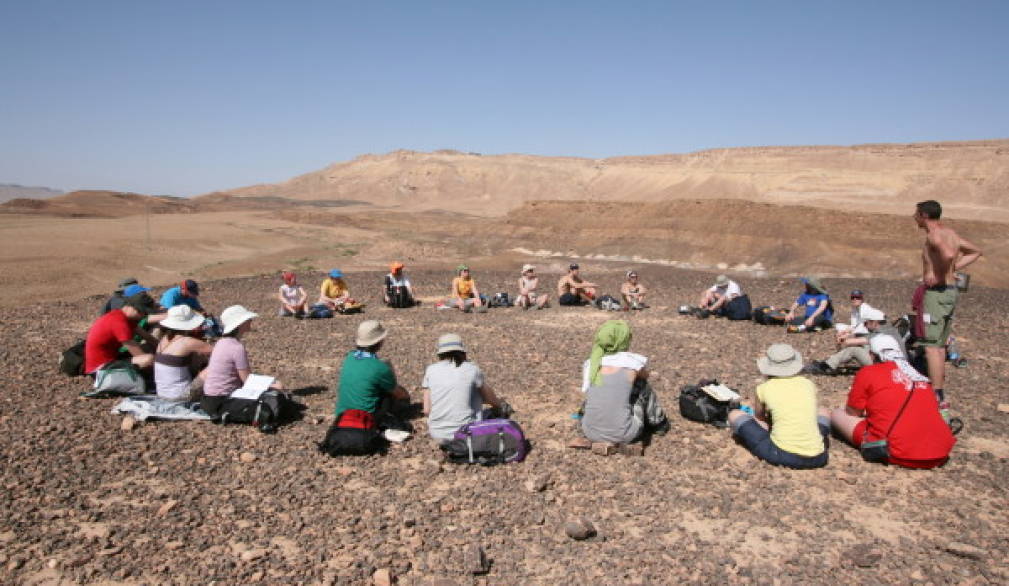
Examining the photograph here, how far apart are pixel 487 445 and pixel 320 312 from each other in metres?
8.71

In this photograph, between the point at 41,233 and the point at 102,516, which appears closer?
the point at 102,516

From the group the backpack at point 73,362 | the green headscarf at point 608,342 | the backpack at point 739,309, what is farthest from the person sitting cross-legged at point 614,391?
the backpack at point 739,309

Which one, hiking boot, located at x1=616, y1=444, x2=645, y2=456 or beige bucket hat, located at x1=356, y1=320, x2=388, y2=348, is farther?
beige bucket hat, located at x1=356, y1=320, x2=388, y2=348

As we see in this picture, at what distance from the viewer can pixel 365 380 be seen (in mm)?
6289

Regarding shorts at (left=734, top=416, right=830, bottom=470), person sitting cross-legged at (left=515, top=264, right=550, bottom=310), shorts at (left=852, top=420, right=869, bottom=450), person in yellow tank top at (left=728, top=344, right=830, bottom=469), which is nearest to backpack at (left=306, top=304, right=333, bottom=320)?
person sitting cross-legged at (left=515, top=264, right=550, bottom=310)

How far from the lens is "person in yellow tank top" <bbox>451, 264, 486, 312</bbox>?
14.7m

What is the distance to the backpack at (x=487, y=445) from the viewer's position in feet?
19.7

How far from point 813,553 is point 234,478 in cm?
482

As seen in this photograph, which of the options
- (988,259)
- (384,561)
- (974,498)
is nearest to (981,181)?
(988,259)

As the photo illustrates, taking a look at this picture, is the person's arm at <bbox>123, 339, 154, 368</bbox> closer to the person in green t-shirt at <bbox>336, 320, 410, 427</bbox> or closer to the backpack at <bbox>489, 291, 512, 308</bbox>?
the person in green t-shirt at <bbox>336, 320, 410, 427</bbox>

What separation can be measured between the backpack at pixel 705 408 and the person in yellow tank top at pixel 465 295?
7.84 metres

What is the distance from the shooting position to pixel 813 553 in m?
4.70

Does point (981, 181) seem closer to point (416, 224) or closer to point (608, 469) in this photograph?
point (416, 224)

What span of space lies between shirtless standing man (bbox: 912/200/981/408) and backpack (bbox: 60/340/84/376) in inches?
409
